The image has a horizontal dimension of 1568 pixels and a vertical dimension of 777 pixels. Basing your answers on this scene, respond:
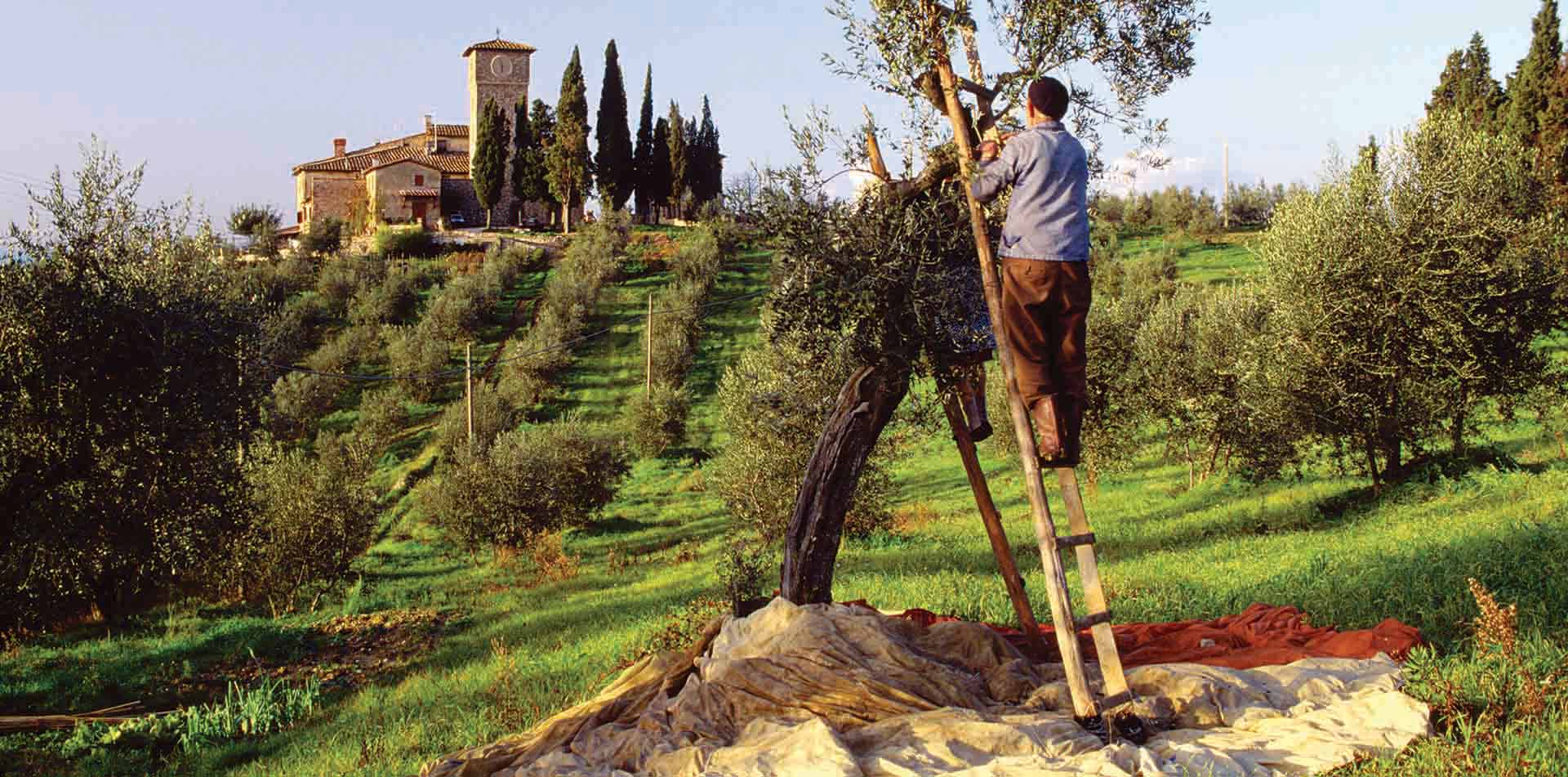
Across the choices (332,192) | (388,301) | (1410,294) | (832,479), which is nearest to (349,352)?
(388,301)

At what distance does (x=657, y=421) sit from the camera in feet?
160

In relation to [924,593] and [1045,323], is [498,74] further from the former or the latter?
[1045,323]

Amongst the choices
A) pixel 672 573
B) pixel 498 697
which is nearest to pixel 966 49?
pixel 498 697

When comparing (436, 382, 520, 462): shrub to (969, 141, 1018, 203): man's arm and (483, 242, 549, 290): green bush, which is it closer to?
(483, 242, 549, 290): green bush

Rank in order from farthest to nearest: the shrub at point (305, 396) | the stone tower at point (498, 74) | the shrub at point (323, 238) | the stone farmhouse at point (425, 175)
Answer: the stone tower at point (498, 74) < the stone farmhouse at point (425, 175) < the shrub at point (323, 238) < the shrub at point (305, 396)

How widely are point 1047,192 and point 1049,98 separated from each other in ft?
2.42

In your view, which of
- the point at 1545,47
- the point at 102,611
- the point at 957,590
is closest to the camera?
the point at 957,590

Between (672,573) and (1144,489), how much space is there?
48.4ft

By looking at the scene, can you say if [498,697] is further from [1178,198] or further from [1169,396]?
[1178,198]

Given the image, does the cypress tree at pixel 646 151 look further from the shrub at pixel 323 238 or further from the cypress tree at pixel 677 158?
the shrub at pixel 323 238

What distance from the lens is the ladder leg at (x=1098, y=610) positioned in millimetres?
7043

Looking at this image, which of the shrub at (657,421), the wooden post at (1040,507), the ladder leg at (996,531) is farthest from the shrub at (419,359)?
the wooden post at (1040,507)

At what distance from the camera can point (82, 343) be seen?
17.1 m

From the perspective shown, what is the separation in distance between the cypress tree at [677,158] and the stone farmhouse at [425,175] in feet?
41.2
